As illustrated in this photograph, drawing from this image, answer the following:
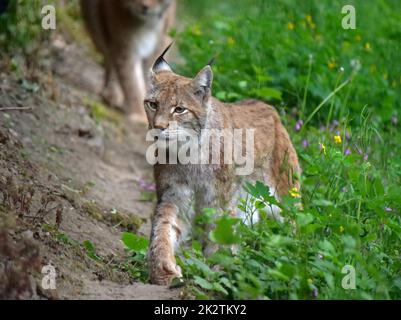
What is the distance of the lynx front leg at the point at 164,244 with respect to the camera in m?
4.99

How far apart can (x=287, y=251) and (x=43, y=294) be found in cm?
116

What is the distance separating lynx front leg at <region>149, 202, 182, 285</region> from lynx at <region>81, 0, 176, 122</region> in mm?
4599

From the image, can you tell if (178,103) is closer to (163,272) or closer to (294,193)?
(294,193)

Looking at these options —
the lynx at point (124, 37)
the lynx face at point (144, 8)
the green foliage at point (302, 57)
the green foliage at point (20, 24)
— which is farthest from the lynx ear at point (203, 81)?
the lynx face at point (144, 8)

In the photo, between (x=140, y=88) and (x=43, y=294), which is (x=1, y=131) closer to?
(x=43, y=294)

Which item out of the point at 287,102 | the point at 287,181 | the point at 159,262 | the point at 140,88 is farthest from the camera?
the point at 140,88

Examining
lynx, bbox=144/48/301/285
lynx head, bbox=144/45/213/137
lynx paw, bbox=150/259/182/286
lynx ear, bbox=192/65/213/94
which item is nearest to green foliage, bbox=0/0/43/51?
lynx, bbox=144/48/301/285

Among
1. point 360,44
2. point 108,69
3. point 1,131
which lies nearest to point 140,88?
point 108,69

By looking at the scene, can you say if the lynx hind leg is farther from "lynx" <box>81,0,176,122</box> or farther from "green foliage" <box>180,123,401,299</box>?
"lynx" <box>81,0,176,122</box>

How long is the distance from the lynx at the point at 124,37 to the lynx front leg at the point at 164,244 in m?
4.60

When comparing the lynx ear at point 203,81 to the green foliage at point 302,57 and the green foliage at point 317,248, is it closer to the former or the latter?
the green foliage at point 317,248

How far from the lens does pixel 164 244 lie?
5.17m

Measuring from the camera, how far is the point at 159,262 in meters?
5.04

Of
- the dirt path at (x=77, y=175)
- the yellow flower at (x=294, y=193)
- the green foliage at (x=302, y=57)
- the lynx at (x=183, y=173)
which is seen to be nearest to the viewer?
the dirt path at (x=77, y=175)
